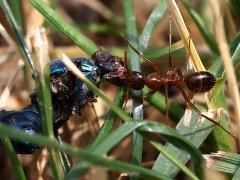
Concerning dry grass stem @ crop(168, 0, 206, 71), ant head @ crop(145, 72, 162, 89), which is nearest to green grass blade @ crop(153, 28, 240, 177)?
dry grass stem @ crop(168, 0, 206, 71)

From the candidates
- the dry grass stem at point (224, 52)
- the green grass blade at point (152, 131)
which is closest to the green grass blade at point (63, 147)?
the green grass blade at point (152, 131)

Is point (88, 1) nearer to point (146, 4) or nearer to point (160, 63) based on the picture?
point (146, 4)

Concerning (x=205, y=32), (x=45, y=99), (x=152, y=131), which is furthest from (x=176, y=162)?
(x=205, y=32)

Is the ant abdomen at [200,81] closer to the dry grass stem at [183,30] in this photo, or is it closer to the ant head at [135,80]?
the dry grass stem at [183,30]

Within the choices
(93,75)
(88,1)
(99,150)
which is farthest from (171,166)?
(88,1)

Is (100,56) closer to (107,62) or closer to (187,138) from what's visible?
(107,62)

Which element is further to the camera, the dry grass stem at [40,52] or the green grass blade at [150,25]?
the green grass blade at [150,25]
